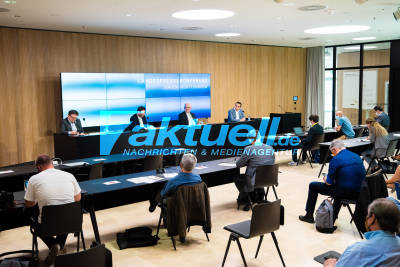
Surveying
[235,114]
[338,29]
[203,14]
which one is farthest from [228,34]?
[338,29]

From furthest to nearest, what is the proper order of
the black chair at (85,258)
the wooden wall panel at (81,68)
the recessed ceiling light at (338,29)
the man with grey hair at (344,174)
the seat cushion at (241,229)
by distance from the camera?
the recessed ceiling light at (338,29) < the wooden wall panel at (81,68) < the man with grey hair at (344,174) < the seat cushion at (241,229) < the black chair at (85,258)

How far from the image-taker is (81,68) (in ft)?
33.8

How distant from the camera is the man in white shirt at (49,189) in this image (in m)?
4.20

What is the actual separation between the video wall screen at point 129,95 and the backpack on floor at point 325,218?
21.7 ft

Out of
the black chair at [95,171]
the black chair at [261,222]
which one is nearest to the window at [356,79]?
the black chair at [95,171]

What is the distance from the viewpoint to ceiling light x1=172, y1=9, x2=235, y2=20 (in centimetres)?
810

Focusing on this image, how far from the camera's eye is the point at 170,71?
12.2 m

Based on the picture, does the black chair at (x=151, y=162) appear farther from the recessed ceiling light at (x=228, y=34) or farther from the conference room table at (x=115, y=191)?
the recessed ceiling light at (x=228, y=34)

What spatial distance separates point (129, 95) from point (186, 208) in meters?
6.68

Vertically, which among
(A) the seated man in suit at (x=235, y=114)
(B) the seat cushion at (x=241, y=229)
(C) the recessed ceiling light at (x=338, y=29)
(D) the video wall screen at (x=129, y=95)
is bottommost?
(B) the seat cushion at (x=241, y=229)

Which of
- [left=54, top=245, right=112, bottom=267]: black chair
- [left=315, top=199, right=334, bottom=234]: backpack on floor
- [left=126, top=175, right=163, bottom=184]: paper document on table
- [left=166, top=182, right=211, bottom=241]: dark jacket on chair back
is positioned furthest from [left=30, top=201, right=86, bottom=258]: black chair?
[left=315, top=199, right=334, bottom=234]: backpack on floor

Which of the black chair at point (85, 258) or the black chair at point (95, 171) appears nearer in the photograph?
the black chair at point (85, 258)

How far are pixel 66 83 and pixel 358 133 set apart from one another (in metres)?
7.92

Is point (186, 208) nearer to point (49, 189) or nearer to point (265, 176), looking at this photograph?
point (49, 189)
